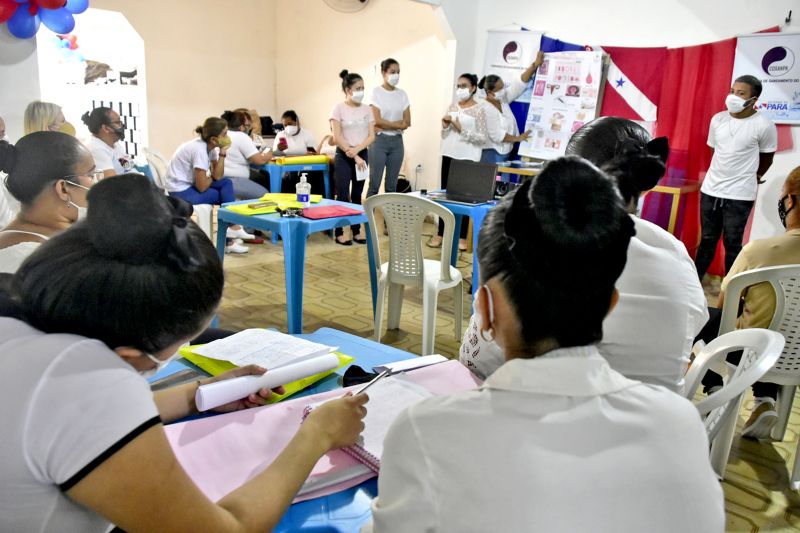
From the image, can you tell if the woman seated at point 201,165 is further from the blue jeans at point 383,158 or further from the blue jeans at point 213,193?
the blue jeans at point 383,158

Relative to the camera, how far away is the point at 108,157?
4137 millimetres

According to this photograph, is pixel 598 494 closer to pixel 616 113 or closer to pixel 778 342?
pixel 778 342

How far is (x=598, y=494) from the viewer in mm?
656

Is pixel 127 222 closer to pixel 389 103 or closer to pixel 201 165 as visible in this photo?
pixel 201 165

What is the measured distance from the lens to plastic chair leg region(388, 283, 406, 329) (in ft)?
12.0

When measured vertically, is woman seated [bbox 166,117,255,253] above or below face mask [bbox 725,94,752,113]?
below

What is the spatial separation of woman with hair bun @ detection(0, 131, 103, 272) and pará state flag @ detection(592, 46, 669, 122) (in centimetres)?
464

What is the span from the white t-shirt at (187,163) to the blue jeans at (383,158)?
1.52 m

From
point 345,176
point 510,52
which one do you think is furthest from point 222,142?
point 510,52

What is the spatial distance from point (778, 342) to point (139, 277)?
151 centimetres

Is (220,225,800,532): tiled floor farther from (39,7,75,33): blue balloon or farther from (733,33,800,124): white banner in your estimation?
(39,7,75,33): blue balloon

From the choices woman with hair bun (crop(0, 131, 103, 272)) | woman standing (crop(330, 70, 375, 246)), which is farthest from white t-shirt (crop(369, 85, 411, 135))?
woman with hair bun (crop(0, 131, 103, 272))

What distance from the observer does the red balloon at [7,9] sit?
13.0ft

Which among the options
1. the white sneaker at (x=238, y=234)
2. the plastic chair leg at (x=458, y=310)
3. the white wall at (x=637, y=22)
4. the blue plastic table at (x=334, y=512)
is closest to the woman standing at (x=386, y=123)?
the white wall at (x=637, y=22)
